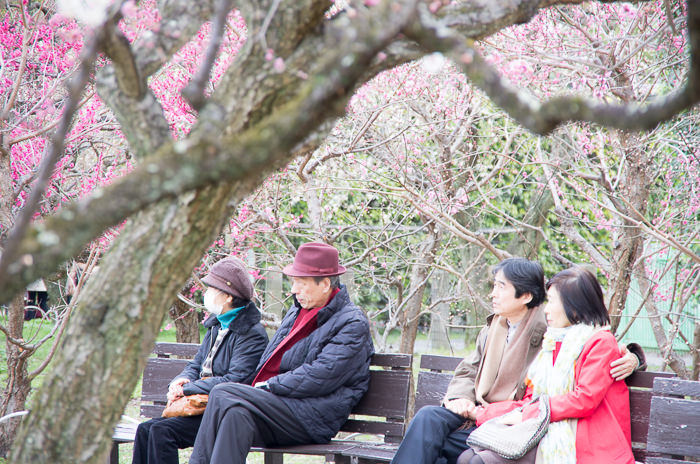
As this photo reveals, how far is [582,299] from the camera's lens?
3.58 m

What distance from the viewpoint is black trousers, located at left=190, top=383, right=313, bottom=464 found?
3.80m

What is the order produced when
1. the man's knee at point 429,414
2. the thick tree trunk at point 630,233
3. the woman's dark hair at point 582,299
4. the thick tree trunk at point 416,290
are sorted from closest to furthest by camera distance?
the woman's dark hair at point 582,299 → the man's knee at point 429,414 → the thick tree trunk at point 630,233 → the thick tree trunk at point 416,290

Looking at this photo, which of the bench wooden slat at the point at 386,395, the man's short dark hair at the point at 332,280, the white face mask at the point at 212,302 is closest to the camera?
the bench wooden slat at the point at 386,395

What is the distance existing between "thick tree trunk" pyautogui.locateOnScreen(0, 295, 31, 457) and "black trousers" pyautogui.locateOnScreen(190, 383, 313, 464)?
1842mm

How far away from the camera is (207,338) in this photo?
4.84 meters

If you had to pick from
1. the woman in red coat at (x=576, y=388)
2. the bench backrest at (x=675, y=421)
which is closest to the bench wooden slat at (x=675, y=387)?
the bench backrest at (x=675, y=421)

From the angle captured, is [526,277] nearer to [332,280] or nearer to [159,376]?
[332,280]

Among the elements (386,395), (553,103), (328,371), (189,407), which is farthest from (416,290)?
(553,103)

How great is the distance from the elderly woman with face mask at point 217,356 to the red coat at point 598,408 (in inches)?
71.7

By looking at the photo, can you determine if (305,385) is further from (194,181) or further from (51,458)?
(194,181)

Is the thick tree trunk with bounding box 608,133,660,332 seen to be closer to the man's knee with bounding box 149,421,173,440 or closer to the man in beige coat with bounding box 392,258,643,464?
the man in beige coat with bounding box 392,258,643,464

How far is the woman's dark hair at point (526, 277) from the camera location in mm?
3861

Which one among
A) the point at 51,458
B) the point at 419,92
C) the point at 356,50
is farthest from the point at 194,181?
the point at 419,92

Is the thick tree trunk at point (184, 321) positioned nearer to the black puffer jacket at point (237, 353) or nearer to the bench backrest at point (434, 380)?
the black puffer jacket at point (237, 353)
